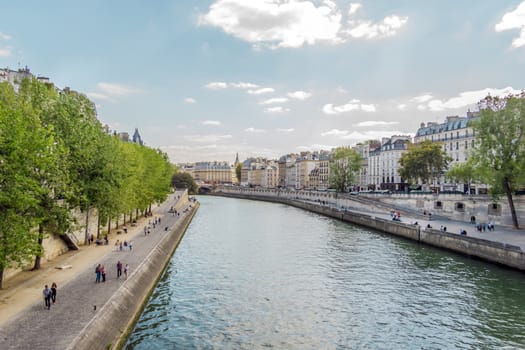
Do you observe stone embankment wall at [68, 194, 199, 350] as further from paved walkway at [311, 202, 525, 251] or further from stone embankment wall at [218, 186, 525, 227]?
stone embankment wall at [218, 186, 525, 227]

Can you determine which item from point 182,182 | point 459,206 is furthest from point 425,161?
point 182,182

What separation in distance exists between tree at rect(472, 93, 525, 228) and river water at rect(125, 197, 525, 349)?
11740mm

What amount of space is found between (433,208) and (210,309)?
48.6 meters

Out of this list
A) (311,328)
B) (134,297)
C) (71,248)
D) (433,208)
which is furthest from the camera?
(433,208)

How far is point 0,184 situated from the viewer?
17781 millimetres

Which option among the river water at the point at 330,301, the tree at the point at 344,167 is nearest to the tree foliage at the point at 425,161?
the tree at the point at 344,167

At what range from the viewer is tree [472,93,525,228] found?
42.6 m

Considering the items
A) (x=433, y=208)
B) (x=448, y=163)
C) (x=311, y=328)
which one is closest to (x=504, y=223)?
(x=433, y=208)

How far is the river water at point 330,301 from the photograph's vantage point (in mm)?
17906

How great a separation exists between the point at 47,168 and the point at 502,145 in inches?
1683

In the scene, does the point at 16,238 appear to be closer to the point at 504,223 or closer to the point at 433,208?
the point at 504,223

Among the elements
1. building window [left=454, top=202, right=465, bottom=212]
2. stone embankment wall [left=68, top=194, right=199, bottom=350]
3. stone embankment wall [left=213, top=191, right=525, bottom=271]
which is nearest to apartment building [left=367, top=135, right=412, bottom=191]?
building window [left=454, top=202, right=465, bottom=212]

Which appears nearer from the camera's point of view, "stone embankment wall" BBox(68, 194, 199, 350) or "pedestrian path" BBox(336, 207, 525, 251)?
"stone embankment wall" BBox(68, 194, 199, 350)

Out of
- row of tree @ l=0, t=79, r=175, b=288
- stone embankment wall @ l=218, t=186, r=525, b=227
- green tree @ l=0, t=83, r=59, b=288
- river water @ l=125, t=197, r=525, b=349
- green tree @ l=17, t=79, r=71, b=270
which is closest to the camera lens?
green tree @ l=0, t=83, r=59, b=288
